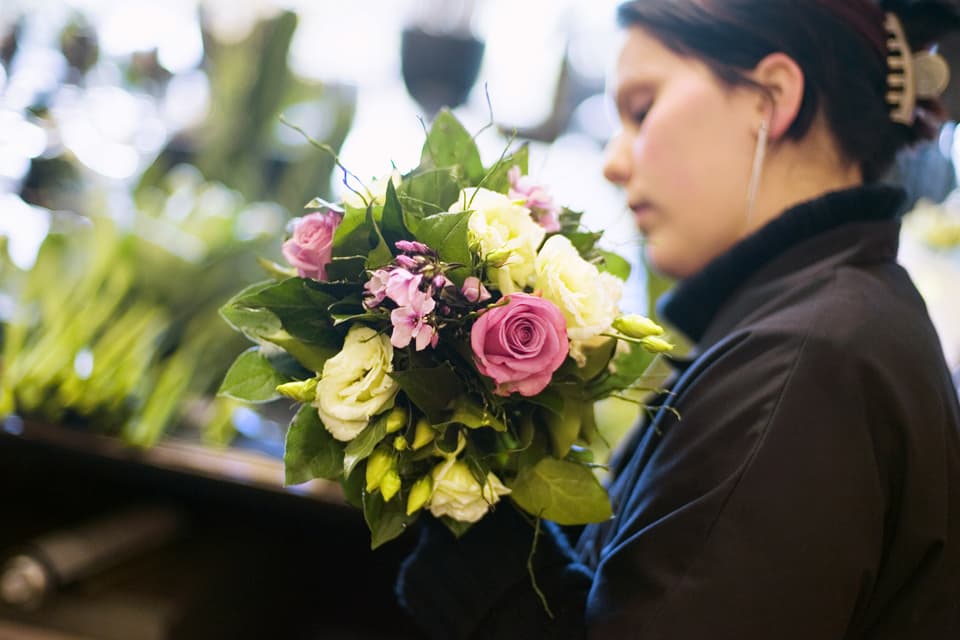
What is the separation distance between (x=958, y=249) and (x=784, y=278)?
1261 mm

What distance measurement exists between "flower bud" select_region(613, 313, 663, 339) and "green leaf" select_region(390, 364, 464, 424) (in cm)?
16

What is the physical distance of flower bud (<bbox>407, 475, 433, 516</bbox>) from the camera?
0.70 m

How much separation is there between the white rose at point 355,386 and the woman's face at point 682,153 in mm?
439

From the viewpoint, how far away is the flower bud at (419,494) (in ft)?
2.30

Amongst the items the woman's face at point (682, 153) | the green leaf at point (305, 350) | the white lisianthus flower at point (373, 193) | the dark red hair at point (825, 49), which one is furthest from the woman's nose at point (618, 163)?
the green leaf at point (305, 350)

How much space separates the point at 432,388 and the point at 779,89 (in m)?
0.55

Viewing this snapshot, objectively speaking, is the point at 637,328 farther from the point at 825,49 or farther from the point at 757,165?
the point at 825,49

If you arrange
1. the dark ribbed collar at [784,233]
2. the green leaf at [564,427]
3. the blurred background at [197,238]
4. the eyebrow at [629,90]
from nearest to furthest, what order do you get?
1. the green leaf at [564,427]
2. the dark ribbed collar at [784,233]
3. the eyebrow at [629,90]
4. the blurred background at [197,238]

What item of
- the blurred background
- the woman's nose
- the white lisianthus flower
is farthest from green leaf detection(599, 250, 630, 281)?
the blurred background

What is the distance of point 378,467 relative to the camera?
0.69 m

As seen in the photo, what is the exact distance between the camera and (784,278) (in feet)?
2.81

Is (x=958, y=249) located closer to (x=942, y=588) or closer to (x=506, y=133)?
(x=506, y=133)

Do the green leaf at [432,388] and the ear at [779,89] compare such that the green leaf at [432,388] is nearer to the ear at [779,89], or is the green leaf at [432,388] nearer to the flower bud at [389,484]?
the flower bud at [389,484]

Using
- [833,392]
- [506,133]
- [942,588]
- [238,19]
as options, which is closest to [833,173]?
[833,392]
